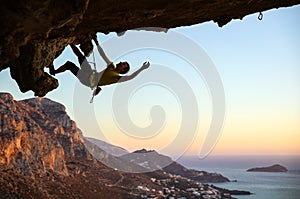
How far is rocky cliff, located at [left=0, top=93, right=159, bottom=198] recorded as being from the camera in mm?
48547

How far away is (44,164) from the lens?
210 ft

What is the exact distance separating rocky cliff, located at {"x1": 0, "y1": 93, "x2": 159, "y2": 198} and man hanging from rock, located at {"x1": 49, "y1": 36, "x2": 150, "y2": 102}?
37.9m

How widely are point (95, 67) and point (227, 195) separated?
74040 millimetres

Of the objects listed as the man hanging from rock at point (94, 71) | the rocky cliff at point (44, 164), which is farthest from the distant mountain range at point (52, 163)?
the man hanging from rock at point (94, 71)

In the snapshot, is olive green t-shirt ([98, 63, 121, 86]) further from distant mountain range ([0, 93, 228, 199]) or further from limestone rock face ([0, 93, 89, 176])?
limestone rock face ([0, 93, 89, 176])

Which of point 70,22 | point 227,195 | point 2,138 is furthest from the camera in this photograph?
point 227,195

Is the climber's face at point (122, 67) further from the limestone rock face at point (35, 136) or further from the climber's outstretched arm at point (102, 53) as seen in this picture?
the limestone rock face at point (35, 136)

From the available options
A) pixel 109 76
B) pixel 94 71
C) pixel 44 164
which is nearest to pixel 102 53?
pixel 94 71

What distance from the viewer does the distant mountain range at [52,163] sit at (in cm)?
4966

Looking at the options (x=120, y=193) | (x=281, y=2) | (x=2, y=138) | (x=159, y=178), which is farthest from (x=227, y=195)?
(x=281, y=2)

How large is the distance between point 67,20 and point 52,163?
224 feet

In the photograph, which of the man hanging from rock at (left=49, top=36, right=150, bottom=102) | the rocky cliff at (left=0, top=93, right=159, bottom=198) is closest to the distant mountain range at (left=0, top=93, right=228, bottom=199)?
the rocky cliff at (left=0, top=93, right=159, bottom=198)

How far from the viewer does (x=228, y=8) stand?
4953 millimetres

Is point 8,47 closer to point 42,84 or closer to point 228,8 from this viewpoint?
point 42,84
